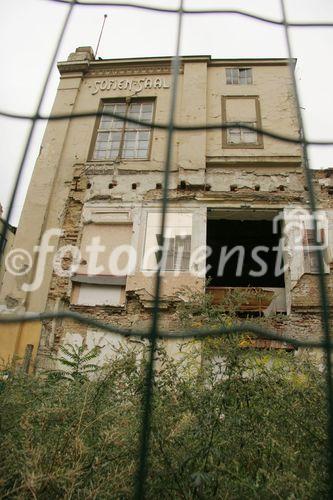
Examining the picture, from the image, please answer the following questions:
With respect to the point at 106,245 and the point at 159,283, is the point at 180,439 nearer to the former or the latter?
the point at 159,283

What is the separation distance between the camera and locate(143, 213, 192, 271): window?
344 inches

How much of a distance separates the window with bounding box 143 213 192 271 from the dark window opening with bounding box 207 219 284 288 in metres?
1.29

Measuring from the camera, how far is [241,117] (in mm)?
10656

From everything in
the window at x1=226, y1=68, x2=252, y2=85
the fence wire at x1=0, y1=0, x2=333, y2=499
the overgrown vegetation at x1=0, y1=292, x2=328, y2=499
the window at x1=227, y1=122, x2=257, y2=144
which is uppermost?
the window at x1=226, y1=68, x2=252, y2=85

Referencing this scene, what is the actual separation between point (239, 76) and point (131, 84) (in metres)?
3.14

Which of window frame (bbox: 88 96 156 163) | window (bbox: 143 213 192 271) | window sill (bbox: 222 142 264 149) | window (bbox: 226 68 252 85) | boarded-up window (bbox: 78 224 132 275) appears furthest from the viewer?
window (bbox: 226 68 252 85)

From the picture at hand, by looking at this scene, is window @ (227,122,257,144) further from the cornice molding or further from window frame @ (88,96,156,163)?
the cornice molding

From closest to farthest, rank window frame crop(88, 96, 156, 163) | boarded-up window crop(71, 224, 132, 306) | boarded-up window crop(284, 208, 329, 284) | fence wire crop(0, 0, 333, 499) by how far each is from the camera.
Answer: fence wire crop(0, 0, 333, 499)
boarded-up window crop(284, 208, 329, 284)
boarded-up window crop(71, 224, 132, 306)
window frame crop(88, 96, 156, 163)

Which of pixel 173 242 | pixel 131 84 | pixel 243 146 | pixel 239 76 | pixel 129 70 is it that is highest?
pixel 129 70

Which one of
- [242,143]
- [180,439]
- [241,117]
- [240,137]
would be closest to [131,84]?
[241,117]

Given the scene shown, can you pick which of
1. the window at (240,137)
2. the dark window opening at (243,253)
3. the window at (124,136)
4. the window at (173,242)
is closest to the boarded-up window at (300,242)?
the dark window opening at (243,253)

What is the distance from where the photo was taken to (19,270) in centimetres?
900

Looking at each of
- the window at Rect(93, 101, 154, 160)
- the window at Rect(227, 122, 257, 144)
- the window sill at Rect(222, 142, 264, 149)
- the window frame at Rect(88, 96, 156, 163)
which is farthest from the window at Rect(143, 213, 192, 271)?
the window at Rect(227, 122, 257, 144)

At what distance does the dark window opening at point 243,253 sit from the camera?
10.4 meters
